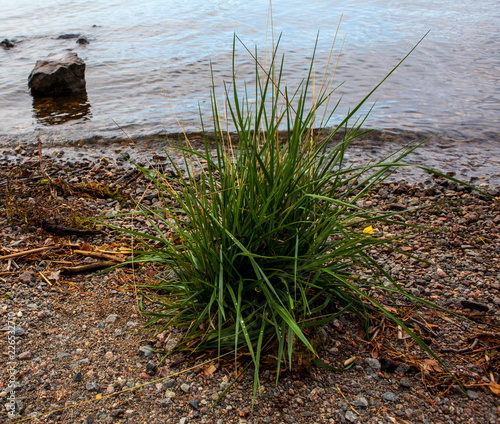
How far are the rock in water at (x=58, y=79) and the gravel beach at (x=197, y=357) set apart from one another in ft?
17.2

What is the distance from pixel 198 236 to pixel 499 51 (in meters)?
9.41

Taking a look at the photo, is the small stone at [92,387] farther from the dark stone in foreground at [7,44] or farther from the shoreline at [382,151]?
the dark stone in foreground at [7,44]

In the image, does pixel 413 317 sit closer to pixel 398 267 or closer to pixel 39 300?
pixel 398 267

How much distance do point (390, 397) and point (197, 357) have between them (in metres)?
0.88

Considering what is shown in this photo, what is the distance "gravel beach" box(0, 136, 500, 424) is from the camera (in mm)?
2025

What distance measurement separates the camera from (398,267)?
10.0 ft

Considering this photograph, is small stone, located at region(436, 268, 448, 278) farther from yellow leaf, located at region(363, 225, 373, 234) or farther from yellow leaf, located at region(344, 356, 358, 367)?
yellow leaf, located at region(344, 356, 358, 367)

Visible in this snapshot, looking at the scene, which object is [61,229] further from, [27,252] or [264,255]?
[264,255]

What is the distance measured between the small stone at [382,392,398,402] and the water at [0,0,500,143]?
2.23 meters

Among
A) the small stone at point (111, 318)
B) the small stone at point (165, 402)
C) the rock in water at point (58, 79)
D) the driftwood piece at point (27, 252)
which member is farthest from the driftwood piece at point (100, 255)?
the rock in water at point (58, 79)

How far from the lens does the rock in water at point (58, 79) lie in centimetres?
808

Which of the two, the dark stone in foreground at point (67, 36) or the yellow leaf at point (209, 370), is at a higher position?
the dark stone in foreground at point (67, 36)

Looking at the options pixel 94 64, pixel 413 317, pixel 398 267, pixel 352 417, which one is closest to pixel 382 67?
pixel 94 64

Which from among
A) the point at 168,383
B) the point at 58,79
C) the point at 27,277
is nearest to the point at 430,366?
the point at 168,383
